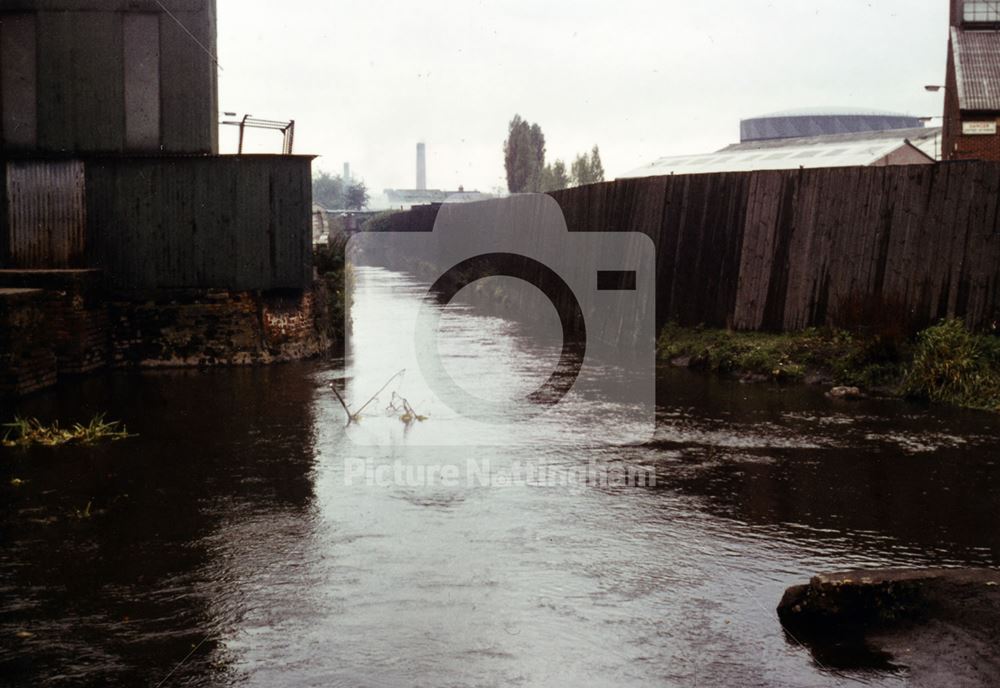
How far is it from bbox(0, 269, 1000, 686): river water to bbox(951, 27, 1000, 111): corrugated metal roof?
761 inches

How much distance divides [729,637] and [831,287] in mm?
10505

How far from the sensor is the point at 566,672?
209 inches

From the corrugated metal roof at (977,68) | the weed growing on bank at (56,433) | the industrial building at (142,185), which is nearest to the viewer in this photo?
the weed growing on bank at (56,433)

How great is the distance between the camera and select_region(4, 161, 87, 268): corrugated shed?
16797 millimetres

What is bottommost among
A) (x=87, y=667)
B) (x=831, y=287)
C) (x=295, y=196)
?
(x=87, y=667)

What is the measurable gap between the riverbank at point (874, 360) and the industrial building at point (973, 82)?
16.7m

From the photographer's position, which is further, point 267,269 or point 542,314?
point 542,314

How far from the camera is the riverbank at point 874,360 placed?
13.1 meters

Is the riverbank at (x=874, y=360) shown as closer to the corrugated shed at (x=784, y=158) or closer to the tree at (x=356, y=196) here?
the corrugated shed at (x=784, y=158)

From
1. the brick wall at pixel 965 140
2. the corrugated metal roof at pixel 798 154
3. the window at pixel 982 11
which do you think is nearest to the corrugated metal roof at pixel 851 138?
the corrugated metal roof at pixel 798 154

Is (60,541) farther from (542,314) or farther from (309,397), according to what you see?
(542,314)

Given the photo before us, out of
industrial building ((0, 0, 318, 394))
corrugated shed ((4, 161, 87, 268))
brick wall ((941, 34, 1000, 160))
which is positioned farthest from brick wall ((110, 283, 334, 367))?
brick wall ((941, 34, 1000, 160))

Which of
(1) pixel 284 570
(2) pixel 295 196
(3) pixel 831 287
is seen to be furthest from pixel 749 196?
(1) pixel 284 570

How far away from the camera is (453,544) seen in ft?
24.4
